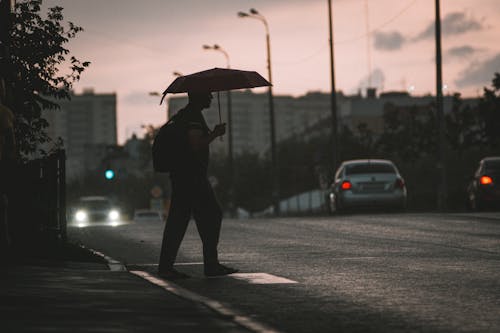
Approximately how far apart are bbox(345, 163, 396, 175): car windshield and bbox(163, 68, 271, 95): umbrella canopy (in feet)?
65.7

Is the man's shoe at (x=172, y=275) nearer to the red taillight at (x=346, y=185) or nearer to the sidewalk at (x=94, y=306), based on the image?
the sidewalk at (x=94, y=306)

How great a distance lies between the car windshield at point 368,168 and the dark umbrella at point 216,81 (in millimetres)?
20014

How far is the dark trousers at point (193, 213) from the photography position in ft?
40.8

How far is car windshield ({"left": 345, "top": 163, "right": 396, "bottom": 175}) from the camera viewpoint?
33719 millimetres

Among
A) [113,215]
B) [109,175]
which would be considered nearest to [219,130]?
[109,175]

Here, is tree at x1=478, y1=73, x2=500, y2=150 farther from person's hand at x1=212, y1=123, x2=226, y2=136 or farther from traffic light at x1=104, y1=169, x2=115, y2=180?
person's hand at x1=212, y1=123, x2=226, y2=136

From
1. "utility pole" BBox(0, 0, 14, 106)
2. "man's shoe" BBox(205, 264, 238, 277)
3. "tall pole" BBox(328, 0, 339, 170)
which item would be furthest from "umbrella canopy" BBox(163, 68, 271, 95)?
"tall pole" BBox(328, 0, 339, 170)

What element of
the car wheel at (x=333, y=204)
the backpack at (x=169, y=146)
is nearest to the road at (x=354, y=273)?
the backpack at (x=169, y=146)

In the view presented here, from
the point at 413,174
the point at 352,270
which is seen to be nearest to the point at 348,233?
the point at 352,270

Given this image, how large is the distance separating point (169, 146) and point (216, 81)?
1.17m

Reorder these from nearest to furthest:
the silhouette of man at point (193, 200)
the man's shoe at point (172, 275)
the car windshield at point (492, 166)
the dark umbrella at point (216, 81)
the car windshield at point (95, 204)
Answer: the man's shoe at point (172, 275) < the silhouette of man at point (193, 200) < the dark umbrella at point (216, 81) < the car windshield at point (492, 166) < the car windshield at point (95, 204)

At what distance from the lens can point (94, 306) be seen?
923 centimetres

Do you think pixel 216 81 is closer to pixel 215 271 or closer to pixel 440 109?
pixel 215 271

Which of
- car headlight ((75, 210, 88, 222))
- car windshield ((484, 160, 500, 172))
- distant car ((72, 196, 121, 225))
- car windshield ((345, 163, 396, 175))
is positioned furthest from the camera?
distant car ((72, 196, 121, 225))
